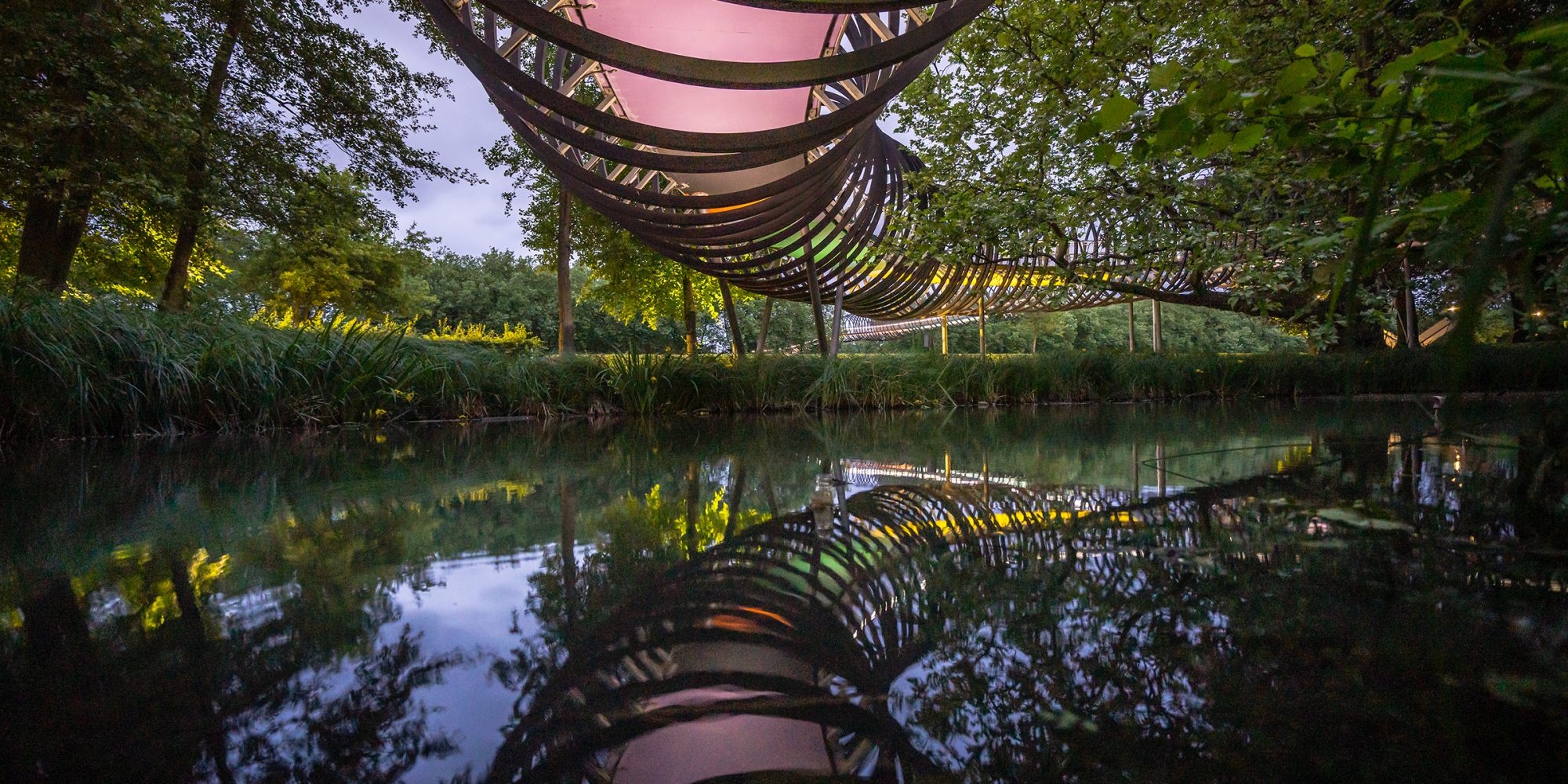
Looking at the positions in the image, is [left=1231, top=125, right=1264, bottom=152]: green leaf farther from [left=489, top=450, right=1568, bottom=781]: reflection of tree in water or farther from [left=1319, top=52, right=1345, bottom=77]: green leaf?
[left=489, top=450, right=1568, bottom=781]: reflection of tree in water

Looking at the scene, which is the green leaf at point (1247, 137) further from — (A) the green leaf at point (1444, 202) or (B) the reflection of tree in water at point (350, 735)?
(B) the reflection of tree in water at point (350, 735)

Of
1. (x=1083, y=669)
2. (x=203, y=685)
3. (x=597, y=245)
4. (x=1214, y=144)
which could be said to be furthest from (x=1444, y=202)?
(x=597, y=245)

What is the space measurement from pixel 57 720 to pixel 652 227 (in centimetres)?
529

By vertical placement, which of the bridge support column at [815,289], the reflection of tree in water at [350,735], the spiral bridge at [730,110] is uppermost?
the spiral bridge at [730,110]

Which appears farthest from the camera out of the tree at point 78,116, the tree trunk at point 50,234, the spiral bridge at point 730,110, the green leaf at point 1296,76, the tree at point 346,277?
the tree at point 346,277

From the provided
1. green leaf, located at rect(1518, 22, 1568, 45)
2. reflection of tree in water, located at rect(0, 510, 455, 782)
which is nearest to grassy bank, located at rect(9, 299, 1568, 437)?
green leaf, located at rect(1518, 22, 1568, 45)

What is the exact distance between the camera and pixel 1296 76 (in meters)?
0.84

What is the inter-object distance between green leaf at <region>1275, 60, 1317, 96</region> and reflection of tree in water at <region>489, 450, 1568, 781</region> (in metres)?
0.58

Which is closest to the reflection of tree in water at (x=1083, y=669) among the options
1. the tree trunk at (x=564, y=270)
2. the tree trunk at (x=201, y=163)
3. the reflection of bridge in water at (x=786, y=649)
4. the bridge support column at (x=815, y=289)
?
the reflection of bridge in water at (x=786, y=649)

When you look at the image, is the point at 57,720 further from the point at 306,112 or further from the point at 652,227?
the point at 306,112

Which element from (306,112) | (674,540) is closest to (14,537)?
(674,540)

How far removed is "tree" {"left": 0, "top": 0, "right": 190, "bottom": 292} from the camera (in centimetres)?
573

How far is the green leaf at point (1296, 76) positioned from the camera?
0.83 metres

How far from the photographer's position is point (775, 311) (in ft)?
119
